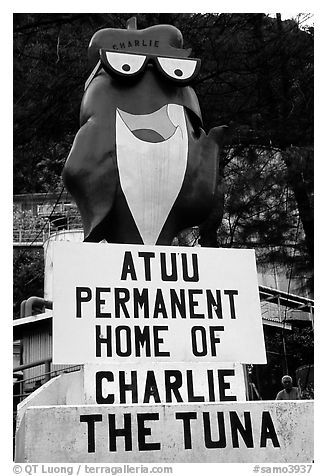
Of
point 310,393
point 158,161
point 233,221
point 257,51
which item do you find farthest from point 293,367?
point 158,161

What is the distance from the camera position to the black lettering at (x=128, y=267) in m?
3.03

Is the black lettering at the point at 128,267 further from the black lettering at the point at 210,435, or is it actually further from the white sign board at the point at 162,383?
the black lettering at the point at 210,435

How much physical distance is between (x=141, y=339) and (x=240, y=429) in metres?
0.54

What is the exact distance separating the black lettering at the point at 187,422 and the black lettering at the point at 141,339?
0.34 meters

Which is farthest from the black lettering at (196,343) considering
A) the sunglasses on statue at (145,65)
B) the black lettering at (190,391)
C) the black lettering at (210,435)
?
the sunglasses on statue at (145,65)

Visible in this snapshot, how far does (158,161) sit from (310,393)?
16.7ft

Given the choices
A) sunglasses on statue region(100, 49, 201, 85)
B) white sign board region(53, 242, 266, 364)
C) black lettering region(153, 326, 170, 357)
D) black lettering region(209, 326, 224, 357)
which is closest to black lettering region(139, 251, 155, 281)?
white sign board region(53, 242, 266, 364)

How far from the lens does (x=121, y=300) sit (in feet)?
9.80

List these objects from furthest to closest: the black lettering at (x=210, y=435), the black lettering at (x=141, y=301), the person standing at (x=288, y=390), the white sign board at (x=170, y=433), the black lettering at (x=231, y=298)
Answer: the person standing at (x=288, y=390)
the black lettering at (x=231, y=298)
the black lettering at (x=141, y=301)
the black lettering at (x=210, y=435)
the white sign board at (x=170, y=433)

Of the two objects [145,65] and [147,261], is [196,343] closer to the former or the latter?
[147,261]

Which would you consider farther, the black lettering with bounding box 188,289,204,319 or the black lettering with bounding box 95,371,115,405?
the black lettering with bounding box 188,289,204,319

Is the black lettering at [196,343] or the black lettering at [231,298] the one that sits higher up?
the black lettering at [231,298]

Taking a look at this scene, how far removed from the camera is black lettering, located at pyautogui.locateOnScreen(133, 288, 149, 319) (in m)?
2.98

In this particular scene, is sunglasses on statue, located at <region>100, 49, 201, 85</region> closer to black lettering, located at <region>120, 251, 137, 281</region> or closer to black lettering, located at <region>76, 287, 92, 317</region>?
black lettering, located at <region>120, 251, 137, 281</region>
